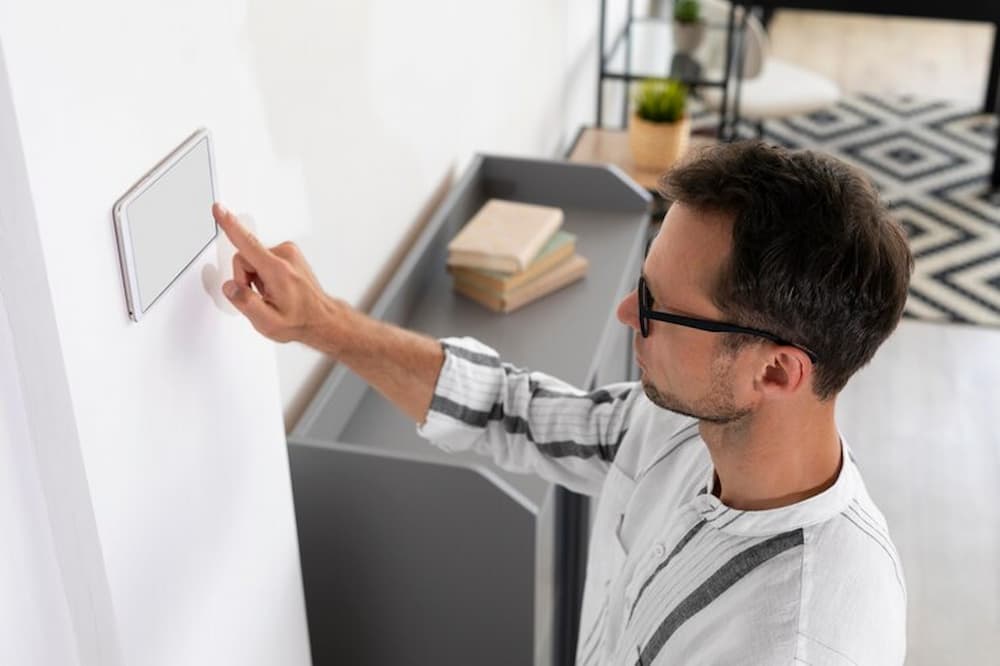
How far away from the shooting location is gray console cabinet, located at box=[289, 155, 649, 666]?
1693 mm

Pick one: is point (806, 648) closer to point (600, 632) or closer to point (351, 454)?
point (600, 632)

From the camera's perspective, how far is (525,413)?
1.51 m

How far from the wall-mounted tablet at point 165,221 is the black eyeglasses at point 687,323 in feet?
1.40

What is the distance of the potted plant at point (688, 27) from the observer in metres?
3.80

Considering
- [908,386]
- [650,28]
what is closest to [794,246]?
[908,386]

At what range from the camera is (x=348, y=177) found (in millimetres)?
2051

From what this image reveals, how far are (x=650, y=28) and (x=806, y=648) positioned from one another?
10.6ft

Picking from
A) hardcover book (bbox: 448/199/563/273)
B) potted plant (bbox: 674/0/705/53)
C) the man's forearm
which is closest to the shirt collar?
the man's forearm

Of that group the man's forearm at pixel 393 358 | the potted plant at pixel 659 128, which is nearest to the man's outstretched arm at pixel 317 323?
the man's forearm at pixel 393 358

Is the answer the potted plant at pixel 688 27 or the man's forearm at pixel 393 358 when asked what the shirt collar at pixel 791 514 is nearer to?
the man's forearm at pixel 393 358

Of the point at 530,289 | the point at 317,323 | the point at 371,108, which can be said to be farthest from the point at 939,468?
the point at 317,323

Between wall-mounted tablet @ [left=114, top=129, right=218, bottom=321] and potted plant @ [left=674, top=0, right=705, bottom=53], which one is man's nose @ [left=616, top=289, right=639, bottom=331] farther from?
potted plant @ [left=674, top=0, right=705, bottom=53]

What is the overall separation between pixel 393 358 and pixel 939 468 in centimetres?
201

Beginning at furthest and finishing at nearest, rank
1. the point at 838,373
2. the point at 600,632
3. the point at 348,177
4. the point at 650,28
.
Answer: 1. the point at 650,28
2. the point at 348,177
3. the point at 600,632
4. the point at 838,373
